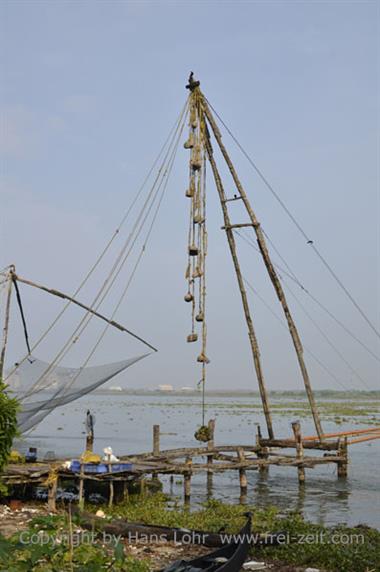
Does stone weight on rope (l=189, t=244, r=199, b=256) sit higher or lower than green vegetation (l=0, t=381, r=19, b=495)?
higher

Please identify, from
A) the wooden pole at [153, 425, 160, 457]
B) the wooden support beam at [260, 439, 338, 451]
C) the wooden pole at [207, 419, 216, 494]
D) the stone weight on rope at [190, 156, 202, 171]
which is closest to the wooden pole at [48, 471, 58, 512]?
the wooden pole at [153, 425, 160, 457]

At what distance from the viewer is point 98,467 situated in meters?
13.6

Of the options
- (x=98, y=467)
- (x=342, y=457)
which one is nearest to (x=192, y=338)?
(x=98, y=467)

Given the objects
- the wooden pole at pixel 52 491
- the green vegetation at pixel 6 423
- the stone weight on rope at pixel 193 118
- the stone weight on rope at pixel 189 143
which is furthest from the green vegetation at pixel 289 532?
the stone weight on rope at pixel 193 118

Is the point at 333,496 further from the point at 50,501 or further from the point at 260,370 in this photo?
the point at 50,501

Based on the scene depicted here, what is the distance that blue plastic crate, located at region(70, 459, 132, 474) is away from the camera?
1348cm

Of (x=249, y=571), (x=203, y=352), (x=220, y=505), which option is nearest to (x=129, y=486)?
(x=220, y=505)

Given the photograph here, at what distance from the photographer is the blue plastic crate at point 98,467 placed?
13477 millimetres

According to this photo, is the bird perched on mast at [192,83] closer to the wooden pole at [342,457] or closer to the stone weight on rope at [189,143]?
the stone weight on rope at [189,143]

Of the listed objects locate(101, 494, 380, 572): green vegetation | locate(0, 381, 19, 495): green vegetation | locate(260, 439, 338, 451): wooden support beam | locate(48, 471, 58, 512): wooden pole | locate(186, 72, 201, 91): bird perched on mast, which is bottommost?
locate(101, 494, 380, 572): green vegetation

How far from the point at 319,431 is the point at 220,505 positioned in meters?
4.86

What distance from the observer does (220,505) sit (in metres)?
14.3

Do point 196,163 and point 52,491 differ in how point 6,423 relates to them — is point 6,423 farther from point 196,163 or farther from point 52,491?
point 196,163

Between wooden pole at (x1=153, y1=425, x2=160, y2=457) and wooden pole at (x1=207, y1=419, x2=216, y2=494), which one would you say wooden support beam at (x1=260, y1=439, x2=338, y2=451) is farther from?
wooden pole at (x1=153, y1=425, x2=160, y2=457)
